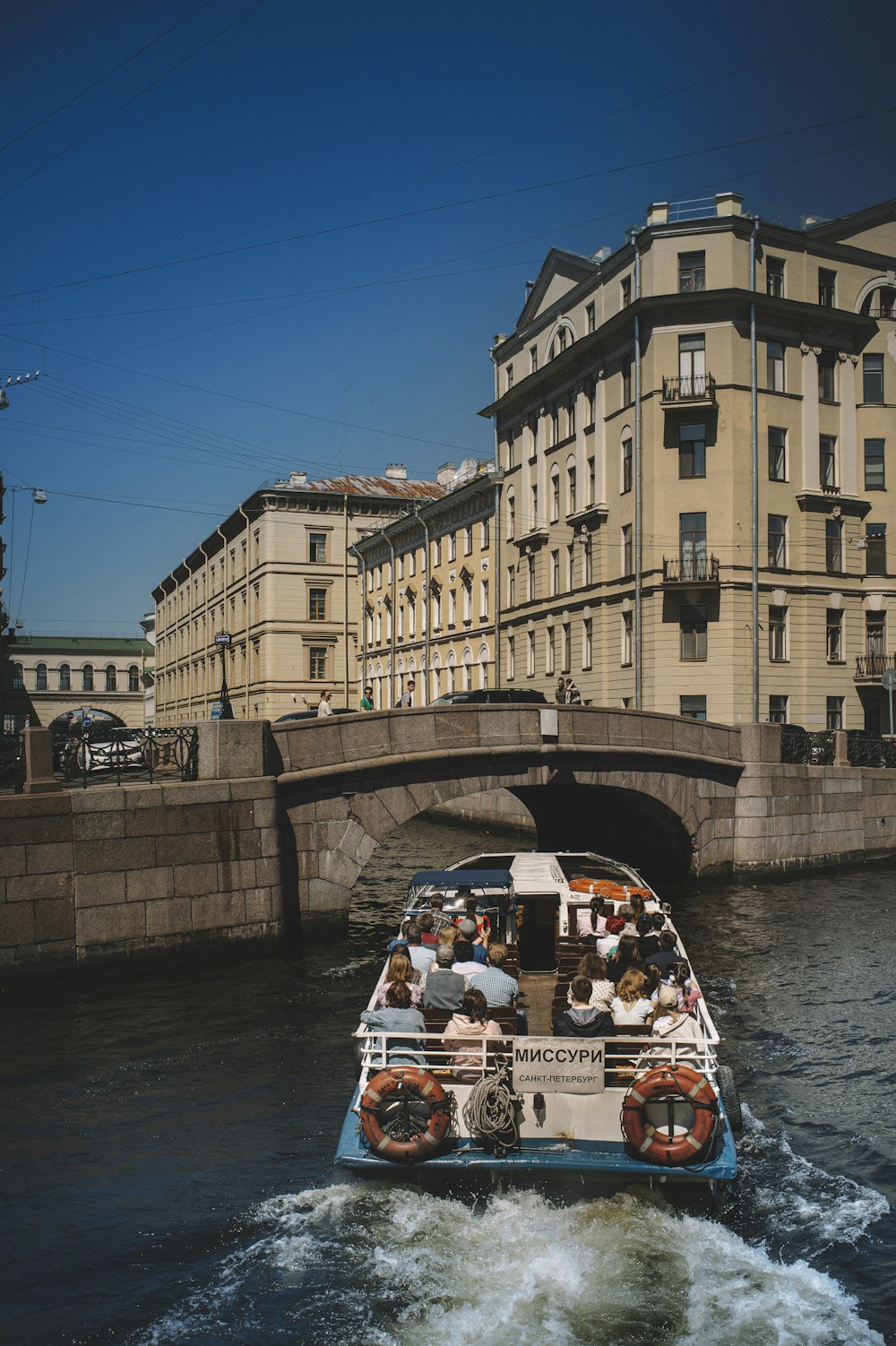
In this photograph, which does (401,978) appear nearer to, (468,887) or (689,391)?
(468,887)

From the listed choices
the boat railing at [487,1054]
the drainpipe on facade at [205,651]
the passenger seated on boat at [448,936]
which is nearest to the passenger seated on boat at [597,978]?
the boat railing at [487,1054]

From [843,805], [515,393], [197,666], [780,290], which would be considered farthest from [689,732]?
[197,666]

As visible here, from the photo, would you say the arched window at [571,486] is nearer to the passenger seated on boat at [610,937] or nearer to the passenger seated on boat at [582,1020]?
the passenger seated on boat at [610,937]

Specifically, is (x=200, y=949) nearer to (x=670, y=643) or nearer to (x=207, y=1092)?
(x=207, y=1092)

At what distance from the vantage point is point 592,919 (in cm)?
1595

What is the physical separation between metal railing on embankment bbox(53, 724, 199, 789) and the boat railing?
869 centimetres

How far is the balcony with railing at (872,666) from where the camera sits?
133 feet

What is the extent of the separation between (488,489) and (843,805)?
88.2 ft

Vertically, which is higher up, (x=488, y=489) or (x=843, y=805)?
(x=488, y=489)

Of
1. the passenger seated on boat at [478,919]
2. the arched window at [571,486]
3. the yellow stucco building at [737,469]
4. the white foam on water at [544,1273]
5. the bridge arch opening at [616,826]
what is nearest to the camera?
the white foam on water at [544,1273]

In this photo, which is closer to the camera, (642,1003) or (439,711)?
(642,1003)

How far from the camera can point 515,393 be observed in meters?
49.0

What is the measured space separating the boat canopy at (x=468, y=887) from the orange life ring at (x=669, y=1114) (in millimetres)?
7186

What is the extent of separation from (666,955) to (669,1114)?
378cm
